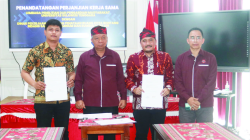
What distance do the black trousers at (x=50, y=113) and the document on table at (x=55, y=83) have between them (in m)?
0.12

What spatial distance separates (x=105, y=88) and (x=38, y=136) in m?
0.94

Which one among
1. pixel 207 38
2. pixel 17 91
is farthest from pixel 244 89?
pixel 17 91

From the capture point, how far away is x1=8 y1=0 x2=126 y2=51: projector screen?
14.0 ft

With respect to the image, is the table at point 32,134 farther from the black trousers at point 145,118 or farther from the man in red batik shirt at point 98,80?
the black trousers at point 145,118

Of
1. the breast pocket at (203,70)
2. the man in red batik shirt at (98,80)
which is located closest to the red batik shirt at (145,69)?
the man in red batik shirt at (98,80)

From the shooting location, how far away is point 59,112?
2.26m

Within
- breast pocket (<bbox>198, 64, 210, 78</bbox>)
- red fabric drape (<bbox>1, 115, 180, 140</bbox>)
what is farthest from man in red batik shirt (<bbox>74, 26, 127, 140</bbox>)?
breast pocket (<bbox>198, 64, 210, 78</bbox>)

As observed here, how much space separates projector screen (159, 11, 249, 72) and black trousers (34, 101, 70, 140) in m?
2.36

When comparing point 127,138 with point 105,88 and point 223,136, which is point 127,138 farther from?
point 223,136

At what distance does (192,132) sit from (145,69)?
90cm

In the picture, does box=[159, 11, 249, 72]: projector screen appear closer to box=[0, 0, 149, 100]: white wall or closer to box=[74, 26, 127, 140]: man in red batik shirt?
box=[0, 0, 149, 100]: white wall

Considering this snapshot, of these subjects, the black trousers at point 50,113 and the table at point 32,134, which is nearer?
the table at point 32,134

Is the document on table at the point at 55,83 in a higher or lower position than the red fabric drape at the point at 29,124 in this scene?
higher

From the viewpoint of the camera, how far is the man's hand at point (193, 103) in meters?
2.22
